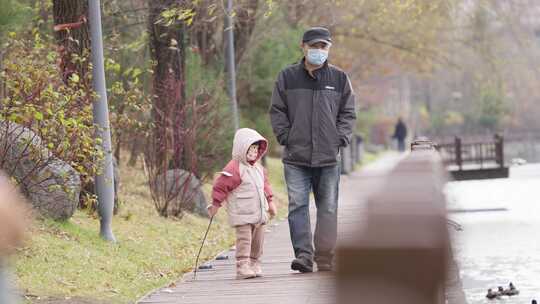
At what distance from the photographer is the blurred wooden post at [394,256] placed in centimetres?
612

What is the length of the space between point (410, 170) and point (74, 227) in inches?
296

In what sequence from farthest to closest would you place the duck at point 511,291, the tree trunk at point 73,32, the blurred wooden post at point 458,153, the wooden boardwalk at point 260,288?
the blurred wooden post at point 458,153 < the tree trunk at point 73,32 < the duck at point 511,291 < the wooden boardwalk at point 260,288

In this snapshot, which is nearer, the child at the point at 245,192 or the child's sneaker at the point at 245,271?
the child at the point at 245,192

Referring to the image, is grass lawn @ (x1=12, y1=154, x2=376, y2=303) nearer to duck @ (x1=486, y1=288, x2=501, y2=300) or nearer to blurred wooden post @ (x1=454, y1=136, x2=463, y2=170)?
duck @ (x1=486, y1=288, x2=501, y2=300)

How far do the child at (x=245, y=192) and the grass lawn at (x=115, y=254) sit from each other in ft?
2.90

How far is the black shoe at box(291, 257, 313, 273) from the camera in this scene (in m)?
11.6

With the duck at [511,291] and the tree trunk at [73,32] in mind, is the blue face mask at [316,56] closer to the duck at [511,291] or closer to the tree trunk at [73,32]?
the duck at [511,291]

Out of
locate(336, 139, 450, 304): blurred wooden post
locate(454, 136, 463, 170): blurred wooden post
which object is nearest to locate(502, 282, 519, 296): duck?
locate(336, 139, 450, 304): blurred wooden post

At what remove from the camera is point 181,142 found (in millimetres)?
19703

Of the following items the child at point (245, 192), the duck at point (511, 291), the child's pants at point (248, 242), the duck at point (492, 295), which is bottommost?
the duck at point (492, 295)

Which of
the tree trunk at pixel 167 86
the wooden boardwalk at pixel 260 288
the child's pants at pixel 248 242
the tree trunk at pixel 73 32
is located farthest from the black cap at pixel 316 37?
the tree trunk at pixel 167 86

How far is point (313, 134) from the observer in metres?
11.5

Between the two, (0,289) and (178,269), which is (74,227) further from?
(0,289)

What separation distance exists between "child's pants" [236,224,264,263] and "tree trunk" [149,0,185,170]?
659cm
